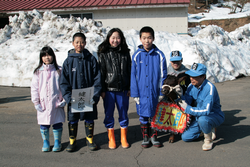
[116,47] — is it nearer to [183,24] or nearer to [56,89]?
[56,89]

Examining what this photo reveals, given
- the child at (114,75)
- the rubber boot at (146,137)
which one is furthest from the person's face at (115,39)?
the rubber boot at (146,137)

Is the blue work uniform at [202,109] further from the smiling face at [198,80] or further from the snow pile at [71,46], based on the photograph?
the snow pile at [71,46]

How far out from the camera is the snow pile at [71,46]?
29.1 feet

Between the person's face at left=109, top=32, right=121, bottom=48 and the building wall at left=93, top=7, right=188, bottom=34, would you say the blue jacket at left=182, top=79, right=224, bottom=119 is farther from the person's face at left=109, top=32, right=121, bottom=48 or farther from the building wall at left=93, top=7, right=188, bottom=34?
the building wall at left=93, top=7, right=188, bottom=34

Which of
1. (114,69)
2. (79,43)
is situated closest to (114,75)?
(114,69)

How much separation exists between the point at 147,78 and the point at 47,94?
168cm

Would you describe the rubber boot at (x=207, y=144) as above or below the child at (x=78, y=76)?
below

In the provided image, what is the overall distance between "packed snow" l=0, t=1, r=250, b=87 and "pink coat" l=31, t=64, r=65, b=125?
519cm

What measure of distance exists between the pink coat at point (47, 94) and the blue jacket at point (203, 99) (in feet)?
7.13

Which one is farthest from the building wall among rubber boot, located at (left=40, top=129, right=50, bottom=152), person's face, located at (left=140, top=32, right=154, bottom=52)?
rubber boot, located at (left=40, top=129, right=50, bottom=152)

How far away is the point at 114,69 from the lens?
355cm

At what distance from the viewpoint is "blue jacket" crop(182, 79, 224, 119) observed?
3.43 m

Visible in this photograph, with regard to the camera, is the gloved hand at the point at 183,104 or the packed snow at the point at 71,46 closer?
the gloved hand at the point at 183,104

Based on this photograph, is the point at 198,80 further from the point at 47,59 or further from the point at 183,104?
the point at 47,59
